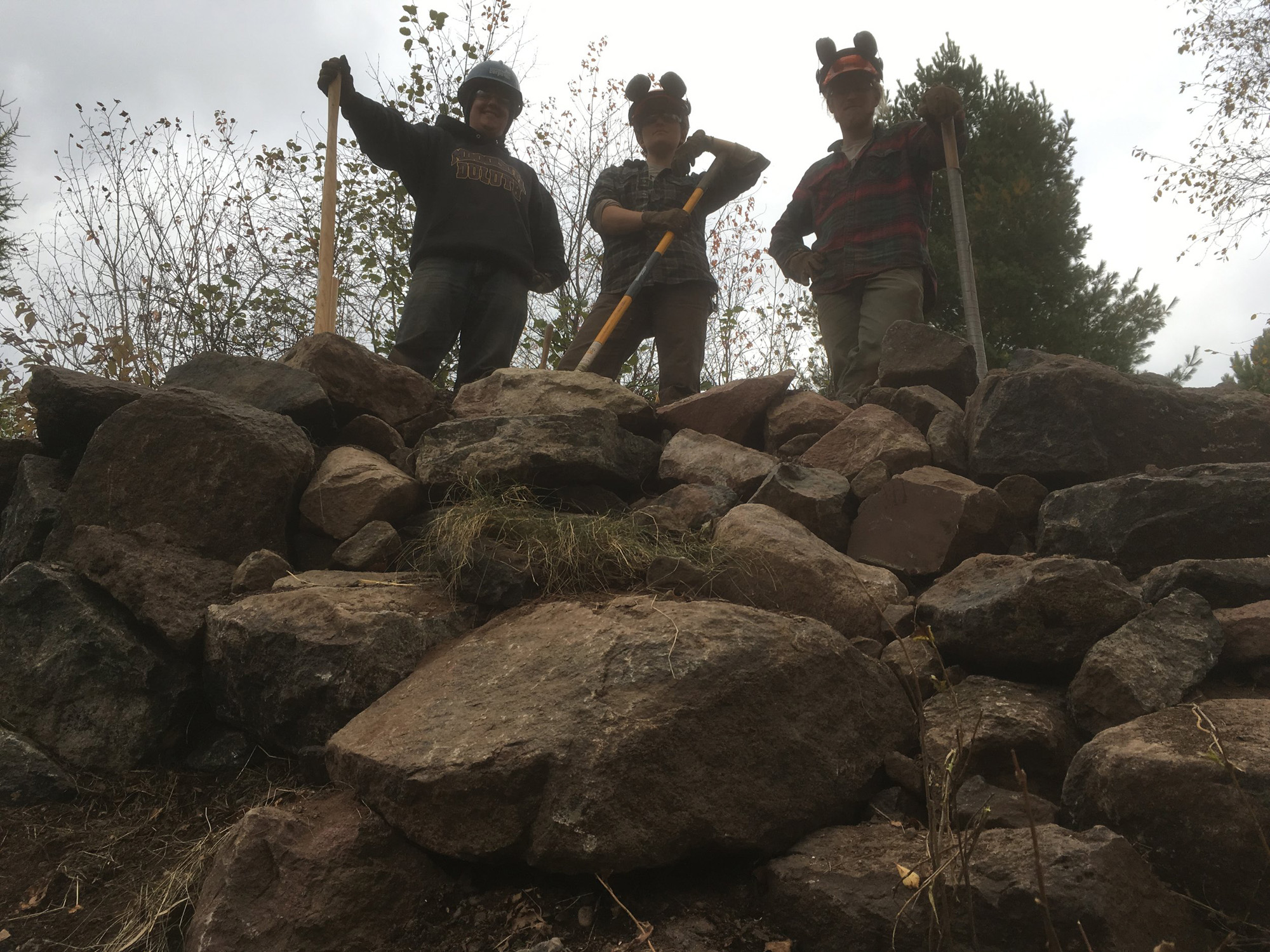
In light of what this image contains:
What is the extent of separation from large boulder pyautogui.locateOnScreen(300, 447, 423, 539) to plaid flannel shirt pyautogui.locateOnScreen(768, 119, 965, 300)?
2.96 m

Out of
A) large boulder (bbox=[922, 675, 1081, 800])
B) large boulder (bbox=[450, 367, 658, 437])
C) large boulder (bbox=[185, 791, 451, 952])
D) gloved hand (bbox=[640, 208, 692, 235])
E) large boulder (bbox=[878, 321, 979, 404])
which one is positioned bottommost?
large boulder (bbox=[185, 791, 451, 952])

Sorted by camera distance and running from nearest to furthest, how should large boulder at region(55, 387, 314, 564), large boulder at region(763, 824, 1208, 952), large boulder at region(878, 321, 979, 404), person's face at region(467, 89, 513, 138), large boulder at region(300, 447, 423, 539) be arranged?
large boulder at region(763, 824, 1208, 952) → large boulder at region(55, 387, 314, 564) → large boulder at region(300, 447, 423, 539) → large boulder at region(878, 321, 979, 404) → person's face at region(467, 89, 513, 138)

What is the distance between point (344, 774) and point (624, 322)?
3.44 metres

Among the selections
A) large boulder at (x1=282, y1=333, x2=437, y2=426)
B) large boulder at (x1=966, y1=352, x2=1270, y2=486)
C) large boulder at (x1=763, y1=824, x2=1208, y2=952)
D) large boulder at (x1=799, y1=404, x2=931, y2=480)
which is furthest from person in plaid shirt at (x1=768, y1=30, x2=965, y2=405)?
large boulder at (x1=763, y1=824, x2=1208, y2=952)

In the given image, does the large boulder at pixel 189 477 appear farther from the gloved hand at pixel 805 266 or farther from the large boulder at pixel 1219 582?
the gloved hand at pixel 805 266

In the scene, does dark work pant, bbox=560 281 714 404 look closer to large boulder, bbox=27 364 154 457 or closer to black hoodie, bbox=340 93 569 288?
black hoodie, bbox=340 93 569 288

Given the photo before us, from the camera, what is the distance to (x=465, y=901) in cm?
225

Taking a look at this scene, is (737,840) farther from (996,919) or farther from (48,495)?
(48,495)

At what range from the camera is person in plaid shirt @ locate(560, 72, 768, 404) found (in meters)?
5.24

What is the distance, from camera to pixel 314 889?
2.23 m

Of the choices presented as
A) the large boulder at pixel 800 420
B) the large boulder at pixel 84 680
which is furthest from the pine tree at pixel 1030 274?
the large boulder at pixel 84 680

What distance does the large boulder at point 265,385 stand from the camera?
389 centimetres

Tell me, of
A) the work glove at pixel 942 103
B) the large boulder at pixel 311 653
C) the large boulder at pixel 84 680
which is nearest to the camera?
A: the large boulder at pixel 311 653

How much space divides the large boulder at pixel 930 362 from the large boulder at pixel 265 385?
2786 millimetres
